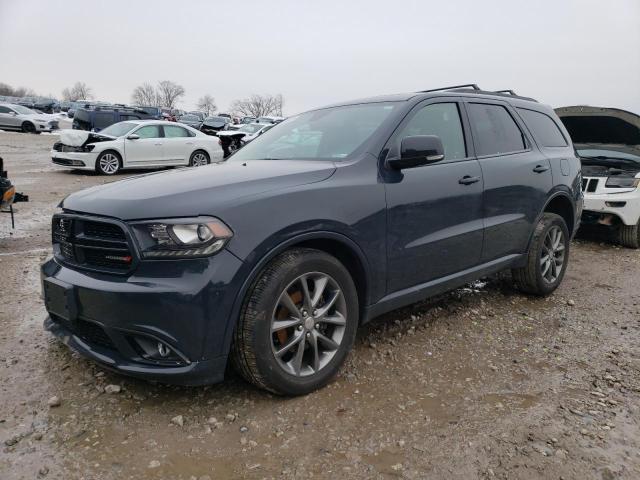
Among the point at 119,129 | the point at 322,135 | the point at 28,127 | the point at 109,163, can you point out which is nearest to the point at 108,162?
the point at 109,163

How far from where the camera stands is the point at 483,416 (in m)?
2.62

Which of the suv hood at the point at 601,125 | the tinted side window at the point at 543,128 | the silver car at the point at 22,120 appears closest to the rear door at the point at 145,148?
the suv hood at the point at 601,125

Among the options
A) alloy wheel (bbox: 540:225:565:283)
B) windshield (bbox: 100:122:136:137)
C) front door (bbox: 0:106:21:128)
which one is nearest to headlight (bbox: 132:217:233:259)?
alloy wheel (bbox: 540:225:565:283)

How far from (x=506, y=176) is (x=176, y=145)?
12.0 metres

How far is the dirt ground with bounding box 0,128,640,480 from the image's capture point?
7.28 feet

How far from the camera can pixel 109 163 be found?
43.5 ft

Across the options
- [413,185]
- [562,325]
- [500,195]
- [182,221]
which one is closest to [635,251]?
[562,325]

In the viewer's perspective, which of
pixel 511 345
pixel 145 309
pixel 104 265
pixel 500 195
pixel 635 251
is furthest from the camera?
pixel 635 251

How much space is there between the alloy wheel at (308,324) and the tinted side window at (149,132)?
12.5 metres

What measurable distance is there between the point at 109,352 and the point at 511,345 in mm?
2661

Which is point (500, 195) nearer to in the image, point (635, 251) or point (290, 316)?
point (290, 316)

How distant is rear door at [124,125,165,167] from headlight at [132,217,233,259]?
1221 cm

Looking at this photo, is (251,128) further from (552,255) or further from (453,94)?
(453,94)

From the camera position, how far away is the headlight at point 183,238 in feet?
7.64
